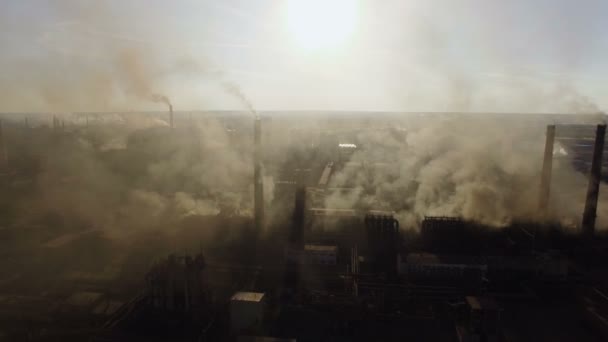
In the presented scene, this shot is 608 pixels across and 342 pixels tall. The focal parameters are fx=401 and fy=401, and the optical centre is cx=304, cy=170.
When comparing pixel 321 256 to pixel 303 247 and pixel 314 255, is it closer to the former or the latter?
pixel 314 255

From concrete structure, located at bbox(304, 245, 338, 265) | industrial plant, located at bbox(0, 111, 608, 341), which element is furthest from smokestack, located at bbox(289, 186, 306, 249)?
concrete structure, located at bbox(304, 245, 338, 265)

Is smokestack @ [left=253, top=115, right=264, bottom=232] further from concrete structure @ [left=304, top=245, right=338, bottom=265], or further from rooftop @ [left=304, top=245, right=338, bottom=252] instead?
concrete structure @ [left=304, top=245, right=338, bottom=265]

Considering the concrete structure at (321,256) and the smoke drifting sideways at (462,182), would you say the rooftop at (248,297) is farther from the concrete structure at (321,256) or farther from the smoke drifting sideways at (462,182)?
the smoke drifting sideways at (462,182)

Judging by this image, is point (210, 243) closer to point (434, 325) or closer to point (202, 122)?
point (434, 325)

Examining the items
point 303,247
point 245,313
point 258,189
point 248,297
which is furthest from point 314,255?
point 258,189

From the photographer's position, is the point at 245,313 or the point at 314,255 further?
the point at 314,255

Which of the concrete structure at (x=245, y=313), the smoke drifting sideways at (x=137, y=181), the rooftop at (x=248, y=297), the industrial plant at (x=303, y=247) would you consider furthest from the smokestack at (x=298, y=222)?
the concrete structure at (x=245, y=313)
